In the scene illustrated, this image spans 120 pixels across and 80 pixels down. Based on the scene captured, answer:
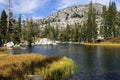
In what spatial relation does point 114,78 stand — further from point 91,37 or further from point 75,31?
point 75,31

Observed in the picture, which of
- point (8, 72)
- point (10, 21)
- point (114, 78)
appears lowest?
point (114, 78)

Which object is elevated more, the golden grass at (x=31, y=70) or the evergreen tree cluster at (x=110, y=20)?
the evergreen tree cluster at (x=110, y=20)

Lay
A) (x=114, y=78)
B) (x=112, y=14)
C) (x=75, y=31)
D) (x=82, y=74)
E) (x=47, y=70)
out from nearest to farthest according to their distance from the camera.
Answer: (x=47, y=70) → (x=114, y=78) → (x=82, y=74) → (x=112, y=14) → (x=75, y=31)

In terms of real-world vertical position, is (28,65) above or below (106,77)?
above

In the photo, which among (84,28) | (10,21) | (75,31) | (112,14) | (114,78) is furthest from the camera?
(75,31)

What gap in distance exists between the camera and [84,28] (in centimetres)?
16300

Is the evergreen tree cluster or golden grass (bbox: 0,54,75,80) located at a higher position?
the evergreen tree cluster

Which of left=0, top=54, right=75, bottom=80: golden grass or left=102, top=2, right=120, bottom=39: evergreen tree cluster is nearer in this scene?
left=0, top=54, right=75, bottom=80: golden grass

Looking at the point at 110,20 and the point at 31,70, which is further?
the point at 110,20

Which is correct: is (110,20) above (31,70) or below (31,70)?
above

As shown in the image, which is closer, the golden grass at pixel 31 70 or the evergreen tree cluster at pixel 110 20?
the golden grass at pixel 31 70

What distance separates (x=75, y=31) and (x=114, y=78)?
151144 millimetres

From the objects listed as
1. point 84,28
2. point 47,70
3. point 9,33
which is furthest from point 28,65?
point 84,28

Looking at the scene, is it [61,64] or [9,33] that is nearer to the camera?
[61,64]
